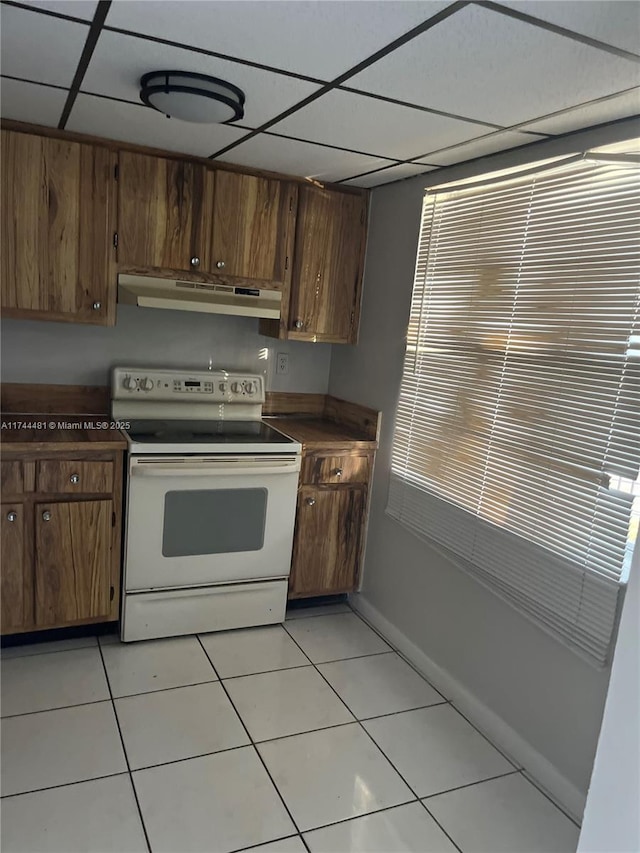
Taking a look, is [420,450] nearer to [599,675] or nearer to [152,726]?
[599,675]

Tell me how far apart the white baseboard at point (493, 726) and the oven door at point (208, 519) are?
637mm

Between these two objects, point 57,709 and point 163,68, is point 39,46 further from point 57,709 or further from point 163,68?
point 57,709

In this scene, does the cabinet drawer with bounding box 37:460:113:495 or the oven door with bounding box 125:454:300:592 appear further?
the oven door with bounding box 125:454:300:592

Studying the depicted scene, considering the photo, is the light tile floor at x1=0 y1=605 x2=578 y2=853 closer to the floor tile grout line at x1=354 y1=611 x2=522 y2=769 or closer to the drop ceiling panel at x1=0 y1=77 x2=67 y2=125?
the floor tile grout line at x1=354 y1=611 x2=522 y2=769

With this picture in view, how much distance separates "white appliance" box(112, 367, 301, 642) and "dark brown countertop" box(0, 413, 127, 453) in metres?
0.10

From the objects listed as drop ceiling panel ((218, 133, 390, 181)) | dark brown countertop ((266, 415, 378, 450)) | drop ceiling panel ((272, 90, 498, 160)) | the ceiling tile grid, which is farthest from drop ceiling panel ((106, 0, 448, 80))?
dark brown countertop ((266, 415, 378, 450))

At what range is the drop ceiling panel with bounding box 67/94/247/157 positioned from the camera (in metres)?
2.18

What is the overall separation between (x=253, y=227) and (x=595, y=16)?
1929 mm

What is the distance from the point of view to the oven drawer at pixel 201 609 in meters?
2.74

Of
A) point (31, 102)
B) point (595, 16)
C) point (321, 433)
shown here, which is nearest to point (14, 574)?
point (321, 433)

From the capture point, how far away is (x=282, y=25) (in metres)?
1.42

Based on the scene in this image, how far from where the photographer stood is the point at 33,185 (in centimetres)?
256

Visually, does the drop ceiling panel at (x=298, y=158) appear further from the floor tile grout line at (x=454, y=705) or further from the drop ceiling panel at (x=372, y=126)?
the floor tile grout line at (x=454, y=705)

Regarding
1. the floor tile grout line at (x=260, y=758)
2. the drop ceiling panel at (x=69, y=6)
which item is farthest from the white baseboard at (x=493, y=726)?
the drop ceiling panel at (x=69, y=6)
